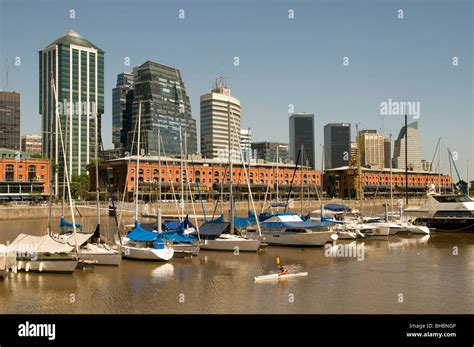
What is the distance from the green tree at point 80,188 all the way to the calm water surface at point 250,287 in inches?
4085

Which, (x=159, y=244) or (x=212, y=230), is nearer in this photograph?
(x=159, y=244)

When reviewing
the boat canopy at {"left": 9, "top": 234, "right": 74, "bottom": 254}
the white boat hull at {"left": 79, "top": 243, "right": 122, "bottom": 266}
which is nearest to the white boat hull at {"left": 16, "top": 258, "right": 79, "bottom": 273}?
the boat canopy at {"left": 9, "top": 234, "right": 74, "bottom": 254}

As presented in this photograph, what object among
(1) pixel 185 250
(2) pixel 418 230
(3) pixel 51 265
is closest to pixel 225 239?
(1) pixel 185 250

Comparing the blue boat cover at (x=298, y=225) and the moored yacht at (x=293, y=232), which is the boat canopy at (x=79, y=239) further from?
the blue boat cover at (x=298, y=225)

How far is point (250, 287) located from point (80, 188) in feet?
432

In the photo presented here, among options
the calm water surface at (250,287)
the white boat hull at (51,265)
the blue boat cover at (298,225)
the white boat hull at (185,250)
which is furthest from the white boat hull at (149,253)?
the blue boat cover at (298,225)

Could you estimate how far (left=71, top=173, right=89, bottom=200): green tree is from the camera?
152375 mm

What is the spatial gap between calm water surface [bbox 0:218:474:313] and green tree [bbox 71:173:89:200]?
103757 millimetres

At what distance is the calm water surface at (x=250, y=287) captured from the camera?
28.2 meters

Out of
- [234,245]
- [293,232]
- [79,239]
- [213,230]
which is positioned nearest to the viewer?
[79,239]

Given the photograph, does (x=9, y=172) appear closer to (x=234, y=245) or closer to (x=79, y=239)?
(x=234, y=245)

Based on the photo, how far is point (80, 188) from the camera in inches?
6132

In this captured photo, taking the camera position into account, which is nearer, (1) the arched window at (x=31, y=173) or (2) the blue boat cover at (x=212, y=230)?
(2) the blue boat cover at (x=212, y=230)
